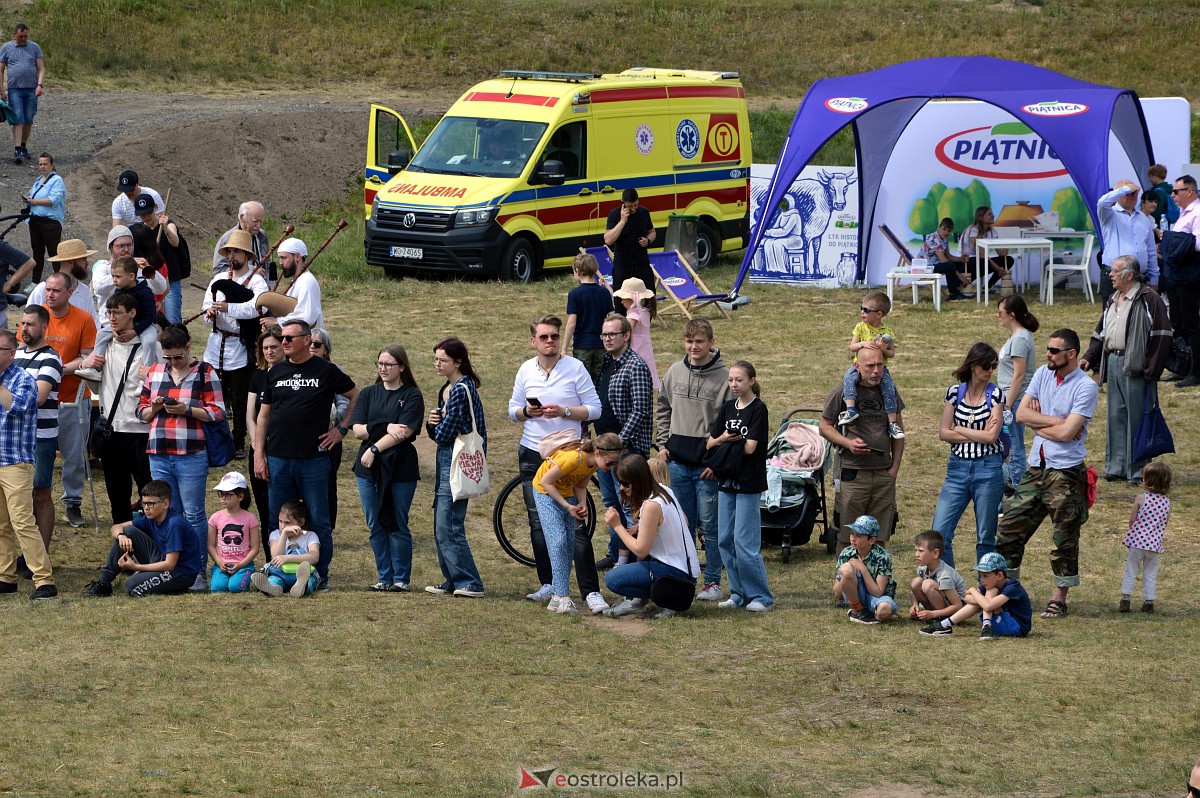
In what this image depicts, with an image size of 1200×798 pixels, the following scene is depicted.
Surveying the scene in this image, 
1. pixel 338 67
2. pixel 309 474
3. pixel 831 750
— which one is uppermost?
pixel 338 67

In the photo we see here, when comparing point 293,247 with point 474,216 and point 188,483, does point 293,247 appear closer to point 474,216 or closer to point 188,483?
point 188,483

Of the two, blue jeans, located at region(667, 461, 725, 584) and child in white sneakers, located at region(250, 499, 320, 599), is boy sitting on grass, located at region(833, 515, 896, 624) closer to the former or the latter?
blue jeans, located at region(667, 461, 725, 584)

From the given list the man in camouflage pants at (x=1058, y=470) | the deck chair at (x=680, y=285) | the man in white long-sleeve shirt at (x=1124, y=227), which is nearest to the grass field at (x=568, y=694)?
the man in camouflage pants at (x=1058, y=470)

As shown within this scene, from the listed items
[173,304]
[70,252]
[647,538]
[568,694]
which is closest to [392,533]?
[647,538]

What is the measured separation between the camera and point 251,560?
32.0ft

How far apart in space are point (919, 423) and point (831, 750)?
7.83m

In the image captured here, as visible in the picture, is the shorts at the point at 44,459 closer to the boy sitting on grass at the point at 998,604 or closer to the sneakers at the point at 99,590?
the sneakers at the point at 99,590

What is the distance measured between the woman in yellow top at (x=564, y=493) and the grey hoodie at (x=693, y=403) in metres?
0.54

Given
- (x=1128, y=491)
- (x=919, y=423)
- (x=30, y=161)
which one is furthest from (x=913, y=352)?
(x=30, y=161)

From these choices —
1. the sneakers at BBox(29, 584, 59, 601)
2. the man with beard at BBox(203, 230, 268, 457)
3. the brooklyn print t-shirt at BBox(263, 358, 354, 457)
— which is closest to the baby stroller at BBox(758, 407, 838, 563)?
the brooklyn print t-shirt at BBox(263, 358, 354, 457)

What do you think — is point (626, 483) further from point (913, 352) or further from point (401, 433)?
point (913, 352)

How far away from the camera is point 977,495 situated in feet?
31.6

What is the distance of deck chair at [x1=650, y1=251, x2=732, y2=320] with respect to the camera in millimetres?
19766

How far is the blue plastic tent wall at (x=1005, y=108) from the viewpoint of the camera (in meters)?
19.5
